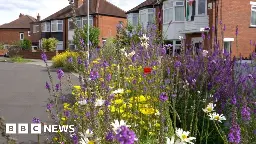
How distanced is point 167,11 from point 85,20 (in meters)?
16.5

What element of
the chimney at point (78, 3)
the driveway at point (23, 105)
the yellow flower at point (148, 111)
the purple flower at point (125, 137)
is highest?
the chimney at point (78, 3)

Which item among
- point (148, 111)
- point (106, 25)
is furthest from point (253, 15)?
point (106, 25)

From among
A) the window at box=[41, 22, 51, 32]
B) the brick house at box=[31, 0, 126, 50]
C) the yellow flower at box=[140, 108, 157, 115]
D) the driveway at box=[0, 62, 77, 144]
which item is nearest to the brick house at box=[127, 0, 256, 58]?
the driveway at box=[0, 62, 77, 144]

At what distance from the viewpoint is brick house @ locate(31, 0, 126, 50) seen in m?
42.0

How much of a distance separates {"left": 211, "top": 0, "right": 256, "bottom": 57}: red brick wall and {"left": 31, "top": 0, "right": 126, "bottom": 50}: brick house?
19.8 meters

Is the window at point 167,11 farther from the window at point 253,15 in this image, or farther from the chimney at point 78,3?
the chimney at point 78,3

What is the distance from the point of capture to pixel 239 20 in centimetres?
2216

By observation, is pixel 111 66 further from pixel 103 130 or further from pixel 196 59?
pixel 103 130

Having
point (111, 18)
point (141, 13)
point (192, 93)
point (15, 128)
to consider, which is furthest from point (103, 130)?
point (111, 18)

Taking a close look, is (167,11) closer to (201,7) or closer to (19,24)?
(201,7)

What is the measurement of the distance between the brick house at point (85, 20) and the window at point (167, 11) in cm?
1343

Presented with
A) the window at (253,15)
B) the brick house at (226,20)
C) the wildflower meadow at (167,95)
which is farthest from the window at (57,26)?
the wildflower meadow at (167,95)

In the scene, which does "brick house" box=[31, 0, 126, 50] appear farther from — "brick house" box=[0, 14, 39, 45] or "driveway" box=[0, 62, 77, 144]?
"driveway" box=[0, 62, 77, 144]

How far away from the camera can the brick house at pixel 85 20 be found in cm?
4200
